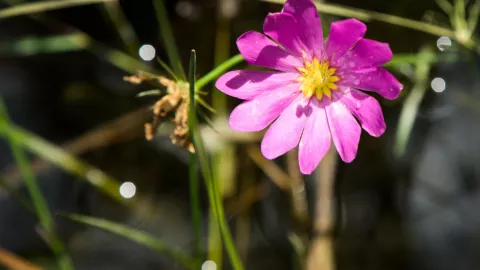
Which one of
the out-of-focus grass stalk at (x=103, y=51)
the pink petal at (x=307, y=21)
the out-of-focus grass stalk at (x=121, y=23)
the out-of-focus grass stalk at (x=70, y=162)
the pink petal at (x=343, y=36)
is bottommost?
the pink petal at (x=343, y=36)

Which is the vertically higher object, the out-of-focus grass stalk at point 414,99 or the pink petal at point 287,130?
the out-of-focus grass stalk at point 414,99

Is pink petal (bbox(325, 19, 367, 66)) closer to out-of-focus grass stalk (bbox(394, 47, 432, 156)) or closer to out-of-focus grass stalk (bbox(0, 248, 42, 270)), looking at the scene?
out-of-focus grass stalk (bbox(394, 47, 432, 156))

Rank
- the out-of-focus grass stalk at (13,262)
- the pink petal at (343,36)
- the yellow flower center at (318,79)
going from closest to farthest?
the pink petal at (343,36) → the yellow flower center at (318,79) → the out-of-focus grass stalk at (13,262)

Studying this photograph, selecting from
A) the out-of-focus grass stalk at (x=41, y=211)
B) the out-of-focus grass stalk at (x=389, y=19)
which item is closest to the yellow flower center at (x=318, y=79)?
the out-of-focus grass stalk at (x=389, y=19)

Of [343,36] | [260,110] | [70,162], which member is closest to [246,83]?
[260,110]

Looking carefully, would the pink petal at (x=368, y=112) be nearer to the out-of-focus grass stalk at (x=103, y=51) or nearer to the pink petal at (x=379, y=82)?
the pink petal at (x=379, y=82)

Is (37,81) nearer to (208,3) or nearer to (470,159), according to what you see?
(208,3)

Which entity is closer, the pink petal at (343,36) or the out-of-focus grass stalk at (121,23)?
the pink petal at (343,36)

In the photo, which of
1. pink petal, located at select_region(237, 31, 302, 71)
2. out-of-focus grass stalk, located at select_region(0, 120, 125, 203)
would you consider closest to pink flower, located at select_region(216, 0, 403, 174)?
pink petal, located at select_region(237, 31, 302, 71)
